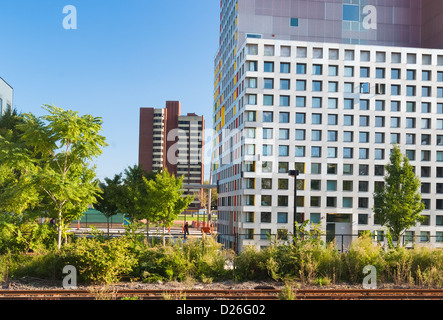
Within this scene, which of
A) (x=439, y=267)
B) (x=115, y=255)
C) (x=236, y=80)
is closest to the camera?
(x=115, y=255)

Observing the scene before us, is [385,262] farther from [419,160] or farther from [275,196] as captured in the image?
[419,160]

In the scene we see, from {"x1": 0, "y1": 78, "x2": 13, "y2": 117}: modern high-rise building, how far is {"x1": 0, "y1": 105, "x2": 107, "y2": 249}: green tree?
37724 mm

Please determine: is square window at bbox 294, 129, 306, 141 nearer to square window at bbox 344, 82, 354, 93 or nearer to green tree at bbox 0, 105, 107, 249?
square window at bbox 344, 82, 354, 93

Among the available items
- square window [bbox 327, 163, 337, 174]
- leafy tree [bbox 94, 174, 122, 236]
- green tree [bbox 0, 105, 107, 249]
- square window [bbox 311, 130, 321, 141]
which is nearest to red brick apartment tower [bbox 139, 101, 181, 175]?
square window [bbox 311, 130, 321, 141]

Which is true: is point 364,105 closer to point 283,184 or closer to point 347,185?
point 347,185

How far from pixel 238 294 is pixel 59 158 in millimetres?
9952

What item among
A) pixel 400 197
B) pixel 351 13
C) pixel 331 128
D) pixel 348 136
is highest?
pixel 351 13

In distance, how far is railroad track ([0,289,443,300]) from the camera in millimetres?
11763

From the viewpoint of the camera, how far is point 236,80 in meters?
52.0

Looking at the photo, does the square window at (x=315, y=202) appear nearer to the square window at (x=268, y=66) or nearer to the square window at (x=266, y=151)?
the square window at (x=266, y=151)

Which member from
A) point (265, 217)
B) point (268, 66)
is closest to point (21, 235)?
point (265, 217)

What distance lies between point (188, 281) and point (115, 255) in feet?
8.52

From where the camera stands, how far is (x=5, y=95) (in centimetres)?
5238
